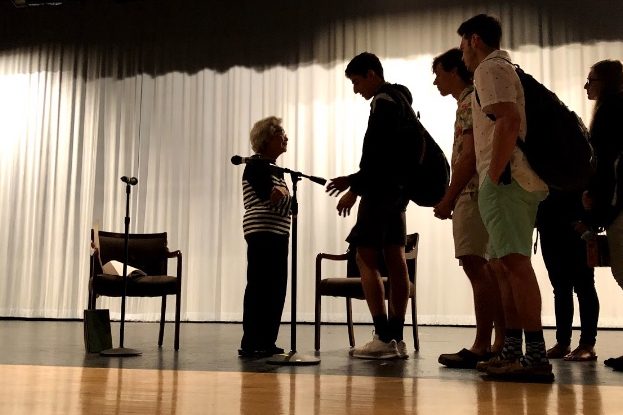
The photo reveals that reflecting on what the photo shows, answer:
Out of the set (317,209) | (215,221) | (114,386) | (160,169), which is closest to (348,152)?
(317,209)

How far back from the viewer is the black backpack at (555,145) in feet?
6.61

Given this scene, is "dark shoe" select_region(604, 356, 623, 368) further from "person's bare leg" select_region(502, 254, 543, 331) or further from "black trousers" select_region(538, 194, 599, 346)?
"person's bare leg" select_region(502, 254, 543, 331)

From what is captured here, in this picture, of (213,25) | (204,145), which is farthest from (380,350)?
(213,25)

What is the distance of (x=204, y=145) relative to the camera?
6426 millimetres

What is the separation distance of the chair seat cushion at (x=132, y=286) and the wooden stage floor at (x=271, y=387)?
46cm

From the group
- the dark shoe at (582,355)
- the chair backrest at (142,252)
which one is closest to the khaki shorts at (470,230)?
the dark shoe at (582,355)

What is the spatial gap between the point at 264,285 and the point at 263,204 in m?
0.37

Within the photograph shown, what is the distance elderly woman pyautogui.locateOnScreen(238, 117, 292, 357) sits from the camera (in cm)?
303

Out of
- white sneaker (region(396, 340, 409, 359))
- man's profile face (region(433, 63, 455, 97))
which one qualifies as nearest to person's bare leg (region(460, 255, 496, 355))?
white sneaker (region(396, 340, 409, 359))

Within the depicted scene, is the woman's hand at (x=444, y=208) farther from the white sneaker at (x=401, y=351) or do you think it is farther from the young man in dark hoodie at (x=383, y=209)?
the white sneaker at (x=401, y=351)

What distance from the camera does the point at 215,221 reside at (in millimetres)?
6336

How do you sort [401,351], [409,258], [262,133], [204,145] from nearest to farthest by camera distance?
[401,351] < [262,133] < [409,258] < [204,145]

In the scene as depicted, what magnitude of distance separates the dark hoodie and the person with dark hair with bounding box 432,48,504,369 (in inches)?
11.0

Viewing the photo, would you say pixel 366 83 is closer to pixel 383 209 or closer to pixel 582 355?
pixel 383 209
